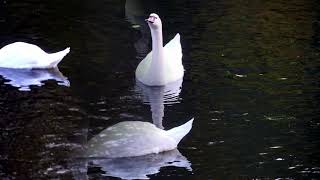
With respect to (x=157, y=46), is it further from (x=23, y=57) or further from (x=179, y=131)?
(x=179, y=131)

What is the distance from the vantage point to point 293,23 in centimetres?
1705

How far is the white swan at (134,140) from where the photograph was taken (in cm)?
938

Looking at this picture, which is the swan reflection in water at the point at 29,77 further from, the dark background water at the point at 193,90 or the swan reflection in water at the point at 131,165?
the swan reflection in water at the point at 131,165

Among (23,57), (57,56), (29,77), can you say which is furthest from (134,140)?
(23,57)

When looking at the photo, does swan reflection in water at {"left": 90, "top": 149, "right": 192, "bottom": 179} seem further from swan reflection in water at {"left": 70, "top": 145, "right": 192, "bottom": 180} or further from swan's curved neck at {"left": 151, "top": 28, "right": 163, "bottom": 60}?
swan's curved neck at {"left": 151, "top": 28, "right": 163, "bottom": 60}

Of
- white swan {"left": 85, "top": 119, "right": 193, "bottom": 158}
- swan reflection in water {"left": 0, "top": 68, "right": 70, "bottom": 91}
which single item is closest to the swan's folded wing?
swan reflection in water {"left": 0, "top": 68, "right": 70, "bottom": 91}

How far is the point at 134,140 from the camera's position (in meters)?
9.50

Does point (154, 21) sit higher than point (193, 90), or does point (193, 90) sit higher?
point (154, 21)

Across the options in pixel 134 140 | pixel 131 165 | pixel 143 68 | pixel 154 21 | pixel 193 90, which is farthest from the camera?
pixel 143 68

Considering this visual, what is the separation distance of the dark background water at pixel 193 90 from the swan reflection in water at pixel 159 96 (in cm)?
14

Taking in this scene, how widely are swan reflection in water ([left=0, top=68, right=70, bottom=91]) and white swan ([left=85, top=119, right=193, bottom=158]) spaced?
2854mm

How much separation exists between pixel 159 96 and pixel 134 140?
273 cm

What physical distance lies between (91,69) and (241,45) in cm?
354

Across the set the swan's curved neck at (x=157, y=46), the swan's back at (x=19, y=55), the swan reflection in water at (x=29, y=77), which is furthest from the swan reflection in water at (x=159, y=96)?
the swan's back at (x=19, y=55)
